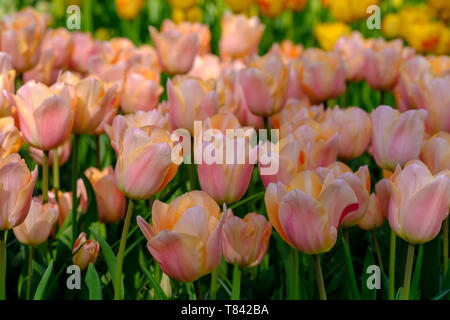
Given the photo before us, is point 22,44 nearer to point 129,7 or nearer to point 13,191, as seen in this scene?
point 13,191

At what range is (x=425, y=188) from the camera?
42.3 inches

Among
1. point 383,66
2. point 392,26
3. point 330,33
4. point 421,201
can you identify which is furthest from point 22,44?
point 392,26

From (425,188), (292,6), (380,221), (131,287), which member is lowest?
(131,287)

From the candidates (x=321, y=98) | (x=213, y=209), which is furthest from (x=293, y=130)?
(x=321, y=98)

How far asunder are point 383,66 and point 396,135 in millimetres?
911

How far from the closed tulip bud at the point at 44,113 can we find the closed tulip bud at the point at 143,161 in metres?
0.24

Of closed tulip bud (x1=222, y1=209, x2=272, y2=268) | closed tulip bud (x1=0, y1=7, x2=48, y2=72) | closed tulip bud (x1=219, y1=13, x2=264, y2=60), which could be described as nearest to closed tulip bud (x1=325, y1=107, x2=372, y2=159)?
closed tulip bud (x1=222, y1=209, x2=272, y2=268)

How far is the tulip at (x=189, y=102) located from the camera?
57.9 inches

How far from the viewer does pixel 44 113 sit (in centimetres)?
133

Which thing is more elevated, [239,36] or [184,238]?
[239,36]

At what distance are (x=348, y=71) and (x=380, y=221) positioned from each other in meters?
1.10

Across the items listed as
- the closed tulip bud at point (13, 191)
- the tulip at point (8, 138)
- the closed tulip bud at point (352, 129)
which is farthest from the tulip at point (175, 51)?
the closed tulip bud at point (13, 191)
